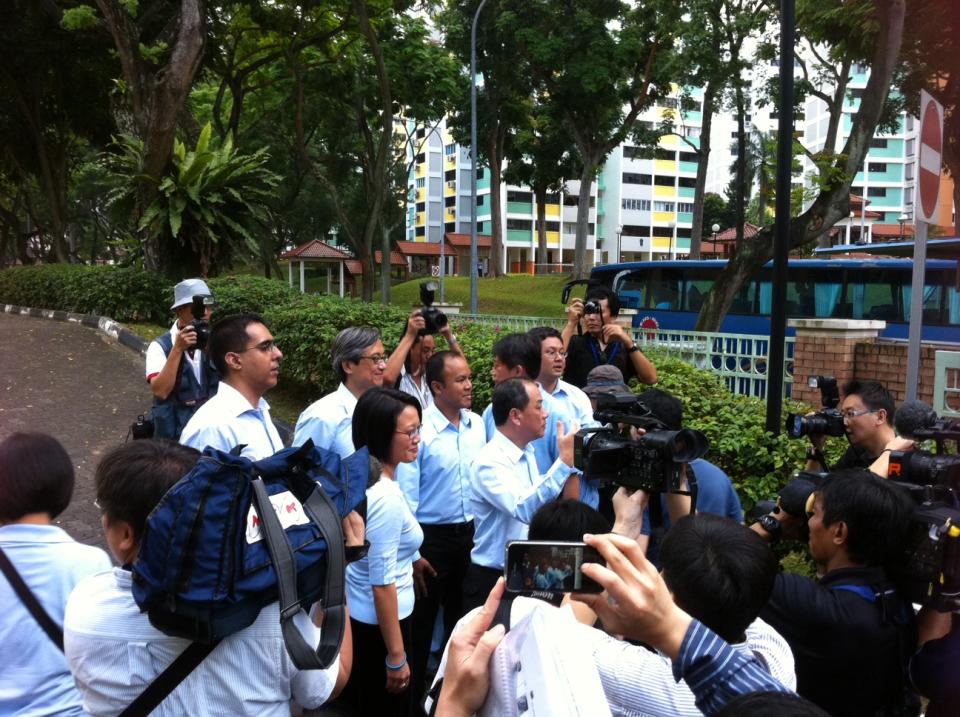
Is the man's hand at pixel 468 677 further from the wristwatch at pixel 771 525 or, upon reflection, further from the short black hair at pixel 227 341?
the short black hair at pixel 227 341

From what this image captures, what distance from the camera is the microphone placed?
9.70 ft

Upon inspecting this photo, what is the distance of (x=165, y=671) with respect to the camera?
1.73m

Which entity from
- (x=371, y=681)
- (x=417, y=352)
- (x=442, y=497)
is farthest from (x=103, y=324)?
(x=371, y=681)

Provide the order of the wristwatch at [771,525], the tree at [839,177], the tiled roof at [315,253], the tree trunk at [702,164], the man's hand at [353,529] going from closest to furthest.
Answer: the man's hand at [353,529] → the wristwatch at [771,525] → the tree at [839,177] → the tree trunk at [702,164] → the tiled roof at [315,253]

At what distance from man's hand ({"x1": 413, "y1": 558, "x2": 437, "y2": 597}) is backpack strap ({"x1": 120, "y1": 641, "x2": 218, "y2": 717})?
1.88 meters

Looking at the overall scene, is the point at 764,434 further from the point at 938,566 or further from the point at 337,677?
the point at 337,677

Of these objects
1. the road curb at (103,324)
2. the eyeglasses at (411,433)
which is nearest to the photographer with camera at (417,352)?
the eyeglasses at (411,433)

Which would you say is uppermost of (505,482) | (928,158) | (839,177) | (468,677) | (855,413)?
(839,177)

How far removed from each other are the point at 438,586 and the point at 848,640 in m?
1.99

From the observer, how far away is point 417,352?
493 cm

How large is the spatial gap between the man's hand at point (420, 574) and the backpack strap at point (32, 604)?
5.78 feet

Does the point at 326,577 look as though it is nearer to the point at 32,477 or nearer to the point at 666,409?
the point at 32,477

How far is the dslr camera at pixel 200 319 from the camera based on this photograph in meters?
4.45

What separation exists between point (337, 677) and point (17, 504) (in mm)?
971
